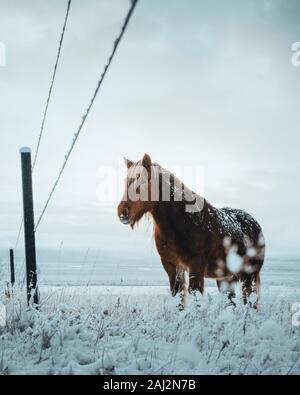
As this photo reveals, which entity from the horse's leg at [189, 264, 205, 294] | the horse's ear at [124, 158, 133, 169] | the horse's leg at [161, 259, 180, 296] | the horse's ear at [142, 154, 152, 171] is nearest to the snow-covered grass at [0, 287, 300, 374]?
the horse's leg at [189, 264, 205, 294]

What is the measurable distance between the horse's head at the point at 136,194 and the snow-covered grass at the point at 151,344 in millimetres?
1353

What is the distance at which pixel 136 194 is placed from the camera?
17.1 ft

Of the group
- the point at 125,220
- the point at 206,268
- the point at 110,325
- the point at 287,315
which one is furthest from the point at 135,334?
the point at 287,315

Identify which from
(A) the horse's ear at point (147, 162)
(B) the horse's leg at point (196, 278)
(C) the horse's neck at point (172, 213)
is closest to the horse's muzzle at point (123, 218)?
(C) the horse's neck at point (172, 213)

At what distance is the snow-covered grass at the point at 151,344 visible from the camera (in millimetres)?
3418

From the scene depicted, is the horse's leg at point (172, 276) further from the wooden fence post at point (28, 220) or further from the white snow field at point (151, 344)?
the wooden fence post at point (28, 220)

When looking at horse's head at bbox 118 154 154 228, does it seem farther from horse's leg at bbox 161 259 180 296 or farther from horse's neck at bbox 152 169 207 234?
horse's leg at bbox 161 259 180 296

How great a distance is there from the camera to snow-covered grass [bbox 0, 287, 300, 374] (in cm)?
342

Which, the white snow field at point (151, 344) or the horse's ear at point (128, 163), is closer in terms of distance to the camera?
the white snow field at point (151, 344)

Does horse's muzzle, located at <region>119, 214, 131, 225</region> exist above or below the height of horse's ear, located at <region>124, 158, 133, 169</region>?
below

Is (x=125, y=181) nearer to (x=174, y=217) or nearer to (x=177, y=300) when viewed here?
(x=174, y=217)

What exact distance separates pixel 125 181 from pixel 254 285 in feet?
11.3

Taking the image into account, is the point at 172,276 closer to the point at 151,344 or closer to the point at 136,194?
the point at 136,194

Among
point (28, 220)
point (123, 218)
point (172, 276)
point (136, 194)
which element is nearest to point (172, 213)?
point (136, 194)
